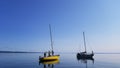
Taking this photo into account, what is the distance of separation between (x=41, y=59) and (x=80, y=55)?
143ft

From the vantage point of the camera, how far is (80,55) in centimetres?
10150

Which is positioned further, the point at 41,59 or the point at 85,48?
the point at 85,48

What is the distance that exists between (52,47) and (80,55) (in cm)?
3180

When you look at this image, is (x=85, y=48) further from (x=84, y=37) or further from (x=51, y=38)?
(x=51, y=38)

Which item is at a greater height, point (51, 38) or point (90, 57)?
point (51, 38)

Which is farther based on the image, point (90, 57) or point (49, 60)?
point (90, 57)

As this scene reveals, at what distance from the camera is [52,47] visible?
243 ft

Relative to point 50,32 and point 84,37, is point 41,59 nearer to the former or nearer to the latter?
point 50,32

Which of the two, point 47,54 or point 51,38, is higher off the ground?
point 51,38

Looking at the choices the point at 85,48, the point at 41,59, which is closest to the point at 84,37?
the point at 85,48

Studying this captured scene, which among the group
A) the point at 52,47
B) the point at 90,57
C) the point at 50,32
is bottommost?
the point at 90,57

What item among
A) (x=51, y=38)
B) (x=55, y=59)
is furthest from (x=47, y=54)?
(x=51, y=38)

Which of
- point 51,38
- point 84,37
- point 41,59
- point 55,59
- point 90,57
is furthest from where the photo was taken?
point 84,37

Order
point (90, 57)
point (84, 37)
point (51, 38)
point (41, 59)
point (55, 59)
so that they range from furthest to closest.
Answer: point (84, 37), point (90, 57), point (51, 38), point (55, 59), point (41, 59)
